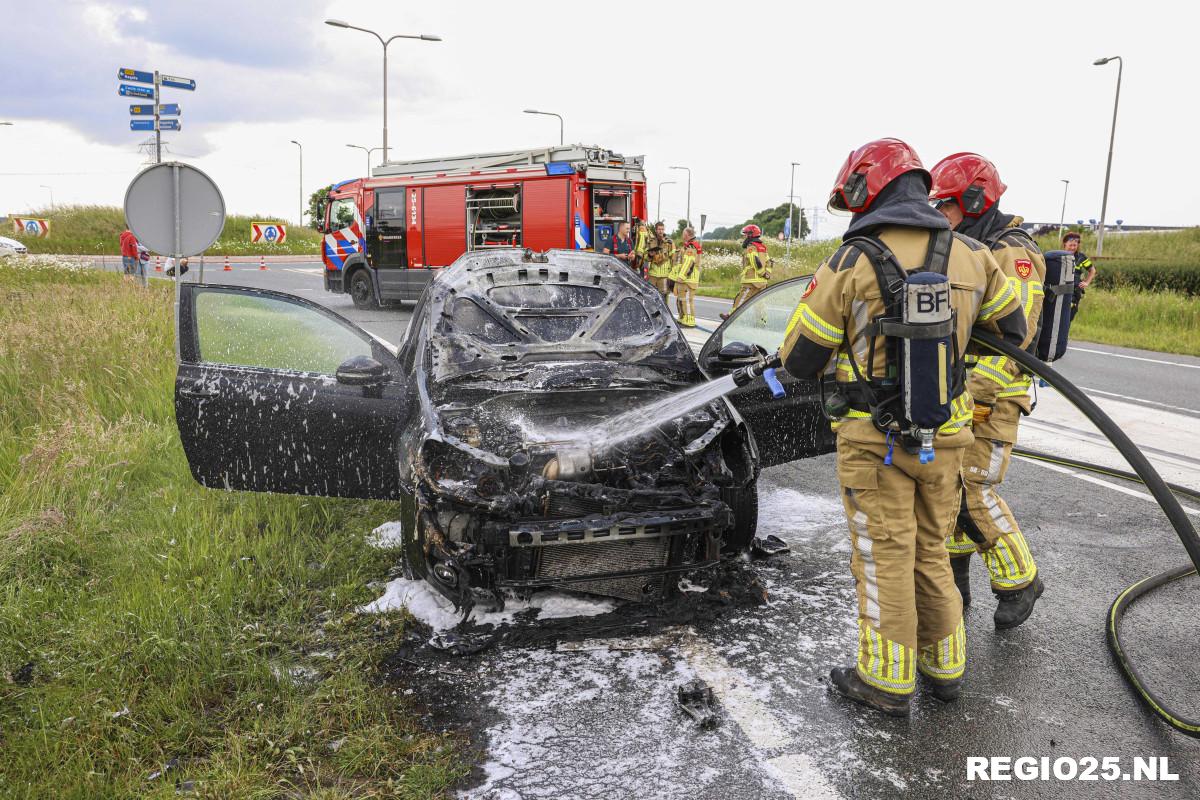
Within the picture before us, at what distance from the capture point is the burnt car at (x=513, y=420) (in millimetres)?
3482

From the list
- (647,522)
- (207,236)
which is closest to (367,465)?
(647,522)

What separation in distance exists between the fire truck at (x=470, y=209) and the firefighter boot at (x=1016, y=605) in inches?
481

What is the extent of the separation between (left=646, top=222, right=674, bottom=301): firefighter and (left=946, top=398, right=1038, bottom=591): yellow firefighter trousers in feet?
41.2

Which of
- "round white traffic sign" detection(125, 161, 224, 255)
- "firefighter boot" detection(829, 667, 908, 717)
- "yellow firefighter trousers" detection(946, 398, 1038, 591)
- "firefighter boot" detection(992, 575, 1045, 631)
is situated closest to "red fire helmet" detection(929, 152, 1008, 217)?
"yellow firefighter trousers" detection(946, 398, 1038, 591)

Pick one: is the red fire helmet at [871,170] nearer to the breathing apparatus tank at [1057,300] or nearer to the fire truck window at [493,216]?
the breathing apparatus tank at [1057,300]

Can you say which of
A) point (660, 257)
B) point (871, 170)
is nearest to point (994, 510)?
point (871, 170)

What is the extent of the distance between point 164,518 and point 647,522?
9.03 ft

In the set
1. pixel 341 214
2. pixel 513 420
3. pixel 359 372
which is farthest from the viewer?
pixel 341 214

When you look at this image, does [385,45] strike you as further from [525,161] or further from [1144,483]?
[1144,483]

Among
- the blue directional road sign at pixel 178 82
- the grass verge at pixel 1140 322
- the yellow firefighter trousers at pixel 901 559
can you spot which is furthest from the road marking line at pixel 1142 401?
the blue directional road sign at pixel 178 82

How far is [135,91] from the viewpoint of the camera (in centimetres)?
811

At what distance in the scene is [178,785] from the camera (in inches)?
103

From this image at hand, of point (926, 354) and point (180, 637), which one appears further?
point (180, 637)

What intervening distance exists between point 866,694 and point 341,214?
17485 millimetres
